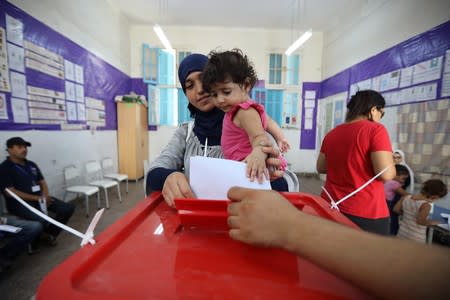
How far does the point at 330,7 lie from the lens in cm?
470

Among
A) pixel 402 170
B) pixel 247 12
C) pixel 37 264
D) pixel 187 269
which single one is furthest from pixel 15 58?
pixel 402 170

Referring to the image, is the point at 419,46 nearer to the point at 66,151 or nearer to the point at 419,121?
the point at 419,121

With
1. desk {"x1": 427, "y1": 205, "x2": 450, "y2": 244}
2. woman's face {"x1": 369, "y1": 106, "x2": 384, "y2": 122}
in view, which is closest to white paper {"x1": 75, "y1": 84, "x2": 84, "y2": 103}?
woman's face {"x1": 369, "y1": 106, "x2": 384, "y2": 122}

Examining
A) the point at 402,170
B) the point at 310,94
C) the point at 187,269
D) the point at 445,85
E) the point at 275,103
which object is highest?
the point at 310,94

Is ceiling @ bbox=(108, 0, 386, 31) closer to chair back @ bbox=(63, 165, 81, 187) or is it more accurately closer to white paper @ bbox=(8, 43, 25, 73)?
white paper @ bbox=(8, 43, 25, 73)

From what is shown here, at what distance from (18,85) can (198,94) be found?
108 inches

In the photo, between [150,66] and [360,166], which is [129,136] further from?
[360,166]

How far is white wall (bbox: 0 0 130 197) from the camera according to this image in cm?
282

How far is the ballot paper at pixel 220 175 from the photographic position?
0.54 m

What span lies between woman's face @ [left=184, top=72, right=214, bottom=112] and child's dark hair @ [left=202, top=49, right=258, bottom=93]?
0.04m

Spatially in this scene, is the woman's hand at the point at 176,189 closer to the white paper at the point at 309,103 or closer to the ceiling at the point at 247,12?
the ceiling at the point at 247,12

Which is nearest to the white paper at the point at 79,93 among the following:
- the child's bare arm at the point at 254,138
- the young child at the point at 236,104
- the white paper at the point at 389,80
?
the young child at the point at 236,104

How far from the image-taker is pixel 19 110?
250 centimetres

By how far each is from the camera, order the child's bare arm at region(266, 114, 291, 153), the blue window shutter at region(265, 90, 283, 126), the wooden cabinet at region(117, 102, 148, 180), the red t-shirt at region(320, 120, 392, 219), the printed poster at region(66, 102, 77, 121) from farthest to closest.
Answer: the blue window shutter at region(265, 90, 283, 126)
the wooden cabinet at region(117, 102, 148, 180)
the printed poster at region(66, 102, 77, 121)
the red t-shirt at region(320, 120, 392, 219)
the child's bare arm at region(266, 114, 291, 153)
